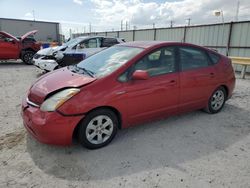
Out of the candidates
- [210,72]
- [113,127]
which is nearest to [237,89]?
[210,72]

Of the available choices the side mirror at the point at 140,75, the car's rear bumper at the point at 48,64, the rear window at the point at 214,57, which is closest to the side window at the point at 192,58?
the rear window at the point at 214,57

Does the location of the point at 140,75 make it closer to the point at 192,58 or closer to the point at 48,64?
the point at 192,58

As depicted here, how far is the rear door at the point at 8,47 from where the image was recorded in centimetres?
1147

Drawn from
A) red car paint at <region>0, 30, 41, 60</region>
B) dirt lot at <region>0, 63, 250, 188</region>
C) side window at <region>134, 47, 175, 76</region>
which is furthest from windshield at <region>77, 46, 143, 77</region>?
→ red car paint at <region>0, 30, 41, 60</region>

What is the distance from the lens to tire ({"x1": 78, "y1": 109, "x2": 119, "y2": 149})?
2994mm

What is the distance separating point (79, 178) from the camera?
2566 millimetres

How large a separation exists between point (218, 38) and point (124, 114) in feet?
34.0

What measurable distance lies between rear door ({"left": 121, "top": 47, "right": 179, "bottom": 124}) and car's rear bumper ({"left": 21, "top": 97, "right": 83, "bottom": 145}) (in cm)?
89

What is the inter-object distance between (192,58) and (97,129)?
2.31m

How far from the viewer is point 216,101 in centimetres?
465

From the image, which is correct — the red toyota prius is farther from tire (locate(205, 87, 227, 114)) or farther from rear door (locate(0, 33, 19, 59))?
rear door (locate(0, 33, 19, 59))

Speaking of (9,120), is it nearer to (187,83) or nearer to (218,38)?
(187,83)

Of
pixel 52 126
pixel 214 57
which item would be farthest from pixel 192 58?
pixel 52 126

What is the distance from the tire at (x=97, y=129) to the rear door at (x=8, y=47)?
10.7 m
